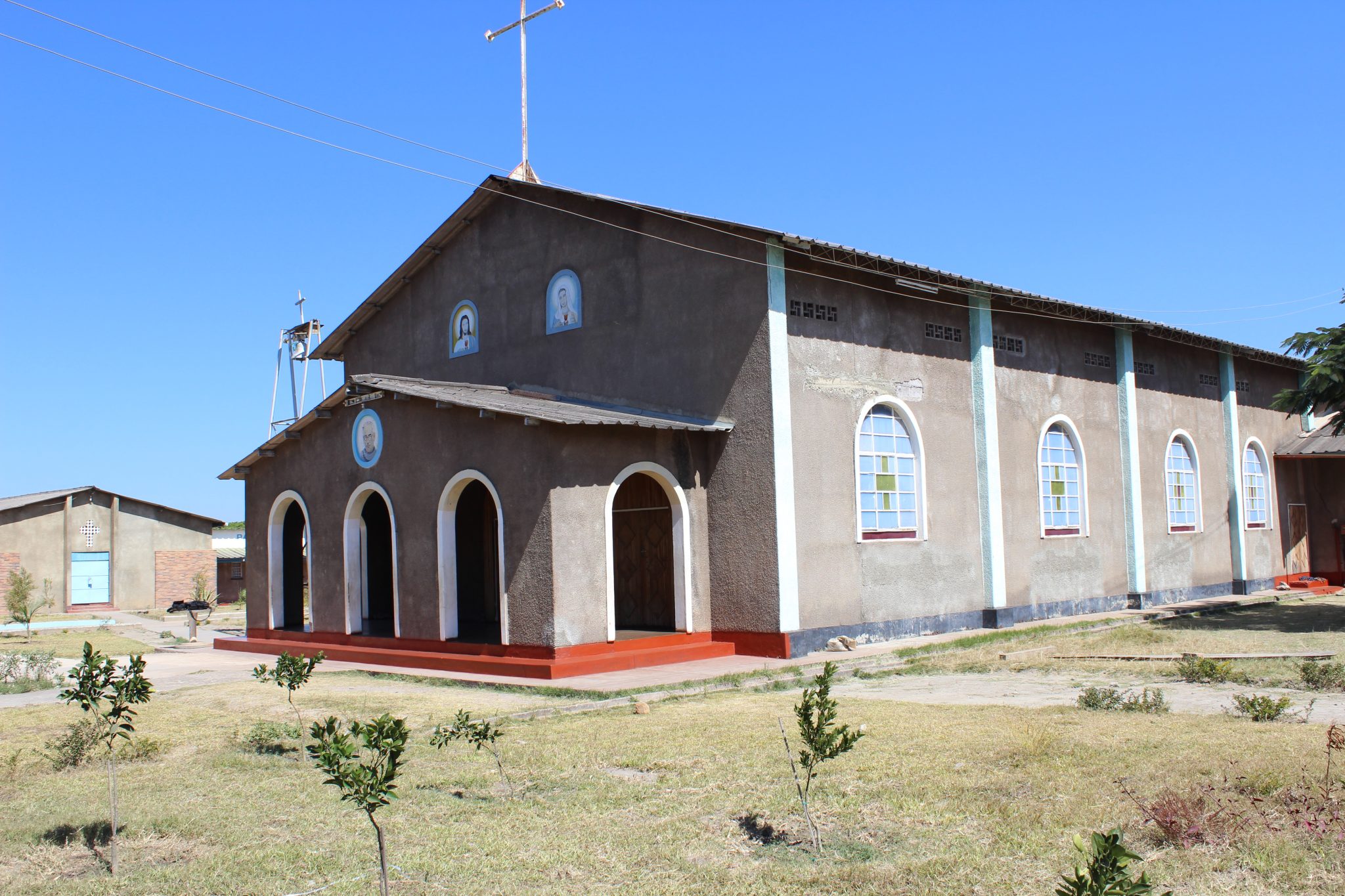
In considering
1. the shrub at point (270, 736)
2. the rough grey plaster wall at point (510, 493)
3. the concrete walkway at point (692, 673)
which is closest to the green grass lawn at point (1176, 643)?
the concrete walkway at point (692, 673)

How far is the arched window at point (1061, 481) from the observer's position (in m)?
20.6

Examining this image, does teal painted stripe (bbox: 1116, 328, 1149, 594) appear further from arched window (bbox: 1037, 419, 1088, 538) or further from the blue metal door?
the blue metal door

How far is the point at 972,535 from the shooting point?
1886cm

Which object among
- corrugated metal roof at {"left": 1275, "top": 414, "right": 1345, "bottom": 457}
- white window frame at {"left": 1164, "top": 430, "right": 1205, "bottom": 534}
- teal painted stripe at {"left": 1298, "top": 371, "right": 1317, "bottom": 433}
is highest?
teal painted stripe at {"left": 1298, "top": 371, "right": 1317, "bottom": 433}

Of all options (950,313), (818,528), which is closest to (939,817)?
(818,528)

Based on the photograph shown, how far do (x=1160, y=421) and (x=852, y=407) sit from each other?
35.7 feet

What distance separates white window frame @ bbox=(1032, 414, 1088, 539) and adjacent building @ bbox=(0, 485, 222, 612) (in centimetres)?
3576

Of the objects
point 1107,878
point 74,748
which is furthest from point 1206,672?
point 74,748

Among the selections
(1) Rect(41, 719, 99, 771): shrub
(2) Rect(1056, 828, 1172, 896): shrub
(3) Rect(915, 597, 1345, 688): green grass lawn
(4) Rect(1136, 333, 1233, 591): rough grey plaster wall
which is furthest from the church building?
(2) Rect(1056, 828, 1172, 896): shrub

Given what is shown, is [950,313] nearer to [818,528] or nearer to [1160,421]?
[818,528]

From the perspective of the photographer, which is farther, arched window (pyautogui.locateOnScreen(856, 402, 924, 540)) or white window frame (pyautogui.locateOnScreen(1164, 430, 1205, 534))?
white window frame (pyautogui.locateOnScreen(1164, 430, 1205, 534))

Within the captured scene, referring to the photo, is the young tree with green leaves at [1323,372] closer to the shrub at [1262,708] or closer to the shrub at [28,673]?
the shrub at [1262,708]

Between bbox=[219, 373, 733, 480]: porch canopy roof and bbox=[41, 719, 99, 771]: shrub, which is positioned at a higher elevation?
bbox=[219, 373, 733, 480]: porch canopy roof

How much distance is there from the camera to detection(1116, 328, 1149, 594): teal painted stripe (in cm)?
2248
